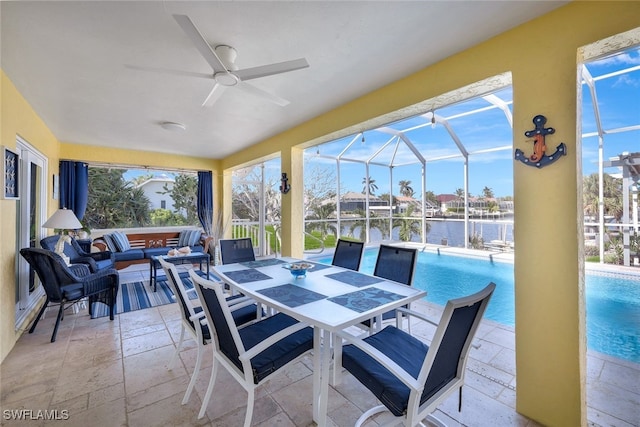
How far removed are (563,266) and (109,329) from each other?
406 cm

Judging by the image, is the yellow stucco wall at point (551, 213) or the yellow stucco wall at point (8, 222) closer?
the yellow stucco wall at point (551, 213)

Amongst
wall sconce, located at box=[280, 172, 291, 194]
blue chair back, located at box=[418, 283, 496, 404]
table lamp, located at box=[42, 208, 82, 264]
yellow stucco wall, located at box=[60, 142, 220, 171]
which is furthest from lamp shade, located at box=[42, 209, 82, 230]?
blue chair back, located at box=[418, 283, 496, 404]

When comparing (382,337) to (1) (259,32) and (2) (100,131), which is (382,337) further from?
(2) (100,131)

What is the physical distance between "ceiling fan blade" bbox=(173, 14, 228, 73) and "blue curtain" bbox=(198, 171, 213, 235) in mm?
5072

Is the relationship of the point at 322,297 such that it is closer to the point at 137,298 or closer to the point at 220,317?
the point at 220,317

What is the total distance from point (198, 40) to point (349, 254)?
87.2 inches

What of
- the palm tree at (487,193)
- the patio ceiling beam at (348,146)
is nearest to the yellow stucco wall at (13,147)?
the patio ceiling beam at (348,146)

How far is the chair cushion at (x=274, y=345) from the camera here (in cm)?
148

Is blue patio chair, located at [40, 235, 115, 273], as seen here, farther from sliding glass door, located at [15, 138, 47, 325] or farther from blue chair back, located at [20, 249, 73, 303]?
blue chair back, located at [20, 249, 73, 303]

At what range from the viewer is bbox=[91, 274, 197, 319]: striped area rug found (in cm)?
345

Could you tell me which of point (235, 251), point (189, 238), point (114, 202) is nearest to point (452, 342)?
point (235, 251)

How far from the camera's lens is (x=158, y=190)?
24.1ft

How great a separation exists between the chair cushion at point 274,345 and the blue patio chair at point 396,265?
690 millimetres

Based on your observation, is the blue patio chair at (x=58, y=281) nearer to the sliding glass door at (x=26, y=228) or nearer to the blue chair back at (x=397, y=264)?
the sliding glass door at (x=26, y=228)
